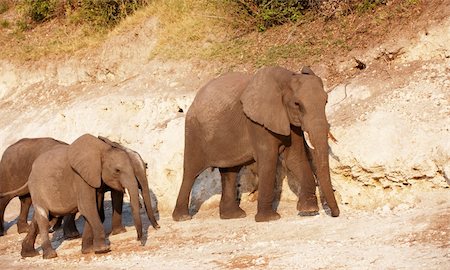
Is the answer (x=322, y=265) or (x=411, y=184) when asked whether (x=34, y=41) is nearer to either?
(x=411, y=184)

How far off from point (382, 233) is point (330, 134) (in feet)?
8.64

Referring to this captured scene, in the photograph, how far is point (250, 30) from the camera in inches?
682

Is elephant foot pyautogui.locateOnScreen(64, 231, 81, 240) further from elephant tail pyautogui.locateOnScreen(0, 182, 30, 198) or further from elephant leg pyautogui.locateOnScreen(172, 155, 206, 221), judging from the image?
elephant leg pyautogui.locateOnScreen(172, 155, 206, 221)

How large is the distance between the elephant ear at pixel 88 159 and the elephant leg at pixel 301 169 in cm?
258

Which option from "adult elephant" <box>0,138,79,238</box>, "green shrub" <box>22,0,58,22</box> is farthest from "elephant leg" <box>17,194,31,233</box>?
"green shrub" <box>22,0,58,22</box>

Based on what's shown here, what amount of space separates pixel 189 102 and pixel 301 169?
379cm

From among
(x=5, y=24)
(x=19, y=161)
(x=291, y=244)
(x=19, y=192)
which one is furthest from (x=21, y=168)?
(x=5, y=24)

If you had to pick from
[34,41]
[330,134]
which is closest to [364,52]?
[330,134]

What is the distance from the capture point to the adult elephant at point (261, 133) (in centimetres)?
1130

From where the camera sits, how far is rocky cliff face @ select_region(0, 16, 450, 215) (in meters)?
11.7

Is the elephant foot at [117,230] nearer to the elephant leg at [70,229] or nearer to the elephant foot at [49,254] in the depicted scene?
the elephant leg at [70,229]

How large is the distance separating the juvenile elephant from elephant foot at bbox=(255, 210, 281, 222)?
1448 mm

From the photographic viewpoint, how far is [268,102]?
38.7 feet

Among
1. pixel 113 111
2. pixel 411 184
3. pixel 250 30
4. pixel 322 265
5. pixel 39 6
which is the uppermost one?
pixel 39 6
